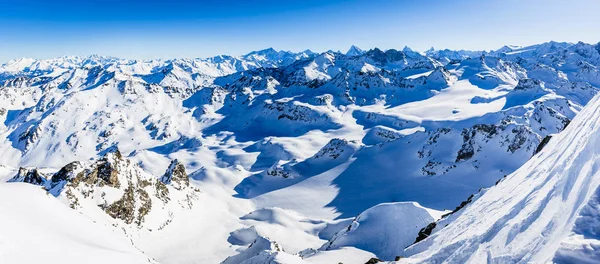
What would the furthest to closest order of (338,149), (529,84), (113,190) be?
(529,84) → (338,149) → (113,190)

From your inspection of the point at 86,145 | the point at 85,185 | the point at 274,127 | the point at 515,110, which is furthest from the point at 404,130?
the point at 86,145

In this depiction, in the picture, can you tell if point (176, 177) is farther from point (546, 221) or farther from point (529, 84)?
point (529, 84)

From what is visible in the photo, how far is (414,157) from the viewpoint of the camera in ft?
311

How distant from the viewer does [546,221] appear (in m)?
12.5

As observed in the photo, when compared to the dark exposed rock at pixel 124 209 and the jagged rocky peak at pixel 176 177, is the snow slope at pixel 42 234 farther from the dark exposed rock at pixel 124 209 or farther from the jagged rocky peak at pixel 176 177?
the jagged rocky peak at pixel 176 177

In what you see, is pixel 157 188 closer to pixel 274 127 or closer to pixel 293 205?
pixel 293 205

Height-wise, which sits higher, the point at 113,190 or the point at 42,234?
the point at 42,234

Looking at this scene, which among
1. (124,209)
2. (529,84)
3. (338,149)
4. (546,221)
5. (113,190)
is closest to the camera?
(546,221)

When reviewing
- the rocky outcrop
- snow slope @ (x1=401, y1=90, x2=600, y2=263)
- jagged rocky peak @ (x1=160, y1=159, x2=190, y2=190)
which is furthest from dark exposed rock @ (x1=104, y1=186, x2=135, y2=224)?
snow slope @ (x1=401, y1=90, x2=600, y2=263)

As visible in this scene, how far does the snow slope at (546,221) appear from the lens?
34.0 ft

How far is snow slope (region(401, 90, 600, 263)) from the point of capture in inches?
408

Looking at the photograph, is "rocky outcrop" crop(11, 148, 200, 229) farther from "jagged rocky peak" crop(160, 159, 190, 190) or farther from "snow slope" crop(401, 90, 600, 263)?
"snow slope" crop(401, 90, 600, 263)

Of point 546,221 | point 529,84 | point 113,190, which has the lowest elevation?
point 113,190

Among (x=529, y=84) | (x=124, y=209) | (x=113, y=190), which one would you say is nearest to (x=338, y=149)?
(x=124, y=209)
